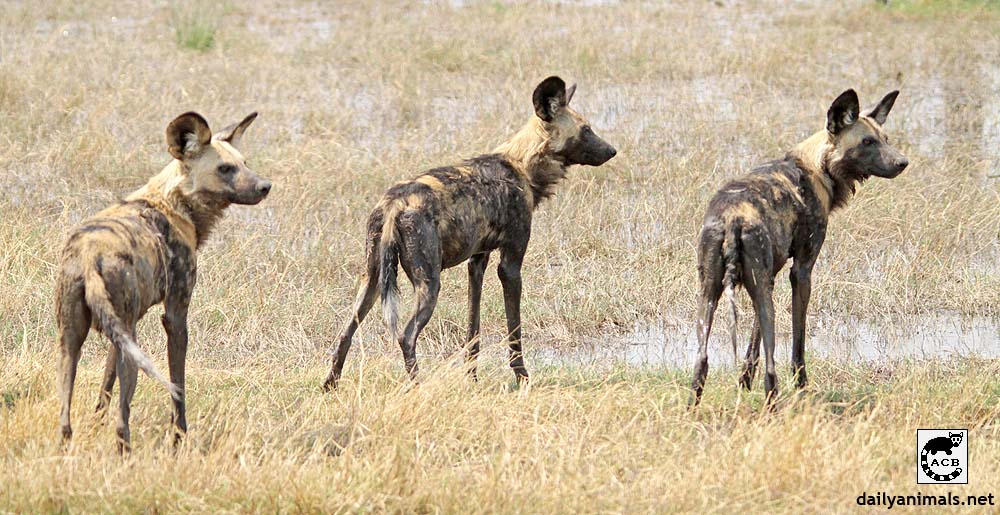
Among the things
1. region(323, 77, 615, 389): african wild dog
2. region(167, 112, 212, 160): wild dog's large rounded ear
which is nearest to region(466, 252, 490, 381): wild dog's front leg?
region(323, 77, 615, 389): african wild dog

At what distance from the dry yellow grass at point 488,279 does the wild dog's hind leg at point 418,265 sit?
0.21 m

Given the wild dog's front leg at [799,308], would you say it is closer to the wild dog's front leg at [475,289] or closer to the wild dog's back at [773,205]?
the wild dog's back at [773,205]

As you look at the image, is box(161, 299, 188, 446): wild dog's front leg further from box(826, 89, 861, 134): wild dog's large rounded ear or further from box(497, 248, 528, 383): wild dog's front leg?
box(826, 89, 861, 134): wild dog's large rounded ear

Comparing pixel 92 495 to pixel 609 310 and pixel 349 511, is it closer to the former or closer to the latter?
pixel 349 511

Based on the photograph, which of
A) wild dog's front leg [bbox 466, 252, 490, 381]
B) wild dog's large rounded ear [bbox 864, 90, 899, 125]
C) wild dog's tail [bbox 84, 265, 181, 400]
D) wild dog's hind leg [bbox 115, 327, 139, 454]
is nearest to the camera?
wild dog's tail [bbox 84, 265, 181, 400]

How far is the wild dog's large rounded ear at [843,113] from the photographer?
5.72 meters

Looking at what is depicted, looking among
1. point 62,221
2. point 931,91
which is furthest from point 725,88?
point 62,221

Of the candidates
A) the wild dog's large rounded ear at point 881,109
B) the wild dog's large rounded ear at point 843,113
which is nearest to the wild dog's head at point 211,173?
the wild dog's large rounded ear at point 843,113

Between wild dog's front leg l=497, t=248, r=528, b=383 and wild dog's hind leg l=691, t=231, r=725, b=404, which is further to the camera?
wild dog's front leg l=497, t=248, r=528, b=383

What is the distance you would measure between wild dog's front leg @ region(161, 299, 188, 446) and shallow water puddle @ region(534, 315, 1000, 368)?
2.27m

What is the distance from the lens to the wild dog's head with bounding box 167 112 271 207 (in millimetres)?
4988

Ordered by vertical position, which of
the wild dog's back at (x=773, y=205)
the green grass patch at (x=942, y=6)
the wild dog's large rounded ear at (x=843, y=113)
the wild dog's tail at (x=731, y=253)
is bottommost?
the wild dog's tail at (x=731, y=253)

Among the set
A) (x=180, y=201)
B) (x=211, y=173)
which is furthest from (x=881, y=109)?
(x=180, y=201)

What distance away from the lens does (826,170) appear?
5.87 meters
